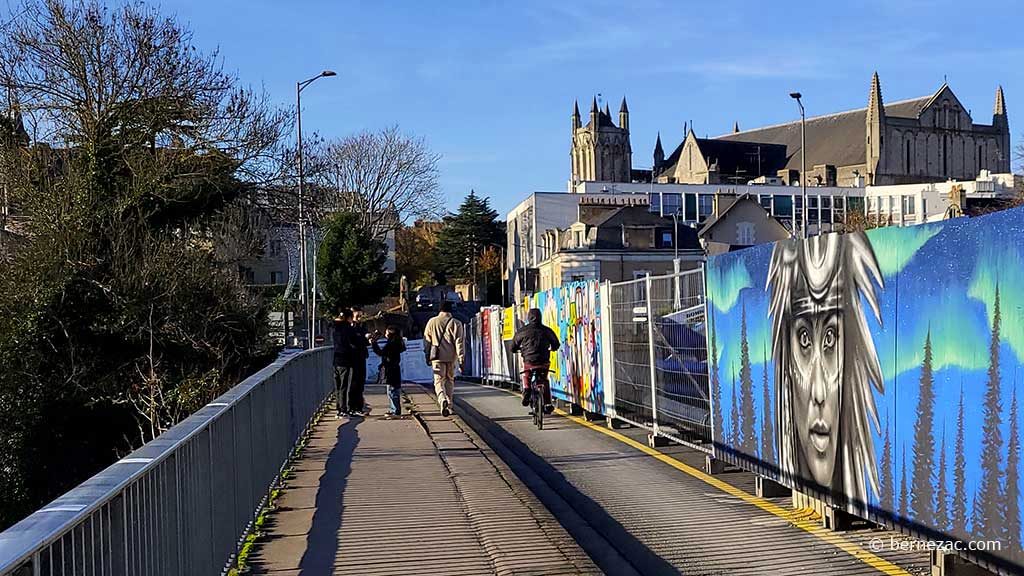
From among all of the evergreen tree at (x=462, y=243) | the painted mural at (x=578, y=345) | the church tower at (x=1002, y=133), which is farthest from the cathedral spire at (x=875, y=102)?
the painted mural at (x=578, y=345)

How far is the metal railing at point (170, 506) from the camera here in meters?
3.09

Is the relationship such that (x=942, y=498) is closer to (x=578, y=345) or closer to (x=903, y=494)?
(x=903, y=494)

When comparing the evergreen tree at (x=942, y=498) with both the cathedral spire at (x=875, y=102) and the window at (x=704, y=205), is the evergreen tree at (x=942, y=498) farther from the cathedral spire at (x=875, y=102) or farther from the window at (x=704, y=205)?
the cathedral spire at (x=875, y=102)

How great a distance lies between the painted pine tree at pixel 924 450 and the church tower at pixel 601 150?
149249mm

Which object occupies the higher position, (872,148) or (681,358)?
(872,148)

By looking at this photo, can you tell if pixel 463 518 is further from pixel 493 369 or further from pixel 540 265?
pixel 540 265

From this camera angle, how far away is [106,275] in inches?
970

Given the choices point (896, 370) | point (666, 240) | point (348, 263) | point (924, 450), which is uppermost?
point (666, 240)

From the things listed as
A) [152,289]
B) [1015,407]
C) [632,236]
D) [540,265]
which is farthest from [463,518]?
[540,265]

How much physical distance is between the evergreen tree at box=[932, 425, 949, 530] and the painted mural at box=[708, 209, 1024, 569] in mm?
13

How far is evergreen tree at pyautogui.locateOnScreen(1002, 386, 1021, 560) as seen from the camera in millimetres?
5391

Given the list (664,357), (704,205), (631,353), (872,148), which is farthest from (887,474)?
(872,148)

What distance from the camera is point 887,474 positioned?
6922mm

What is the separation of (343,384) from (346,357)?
1.90ft
